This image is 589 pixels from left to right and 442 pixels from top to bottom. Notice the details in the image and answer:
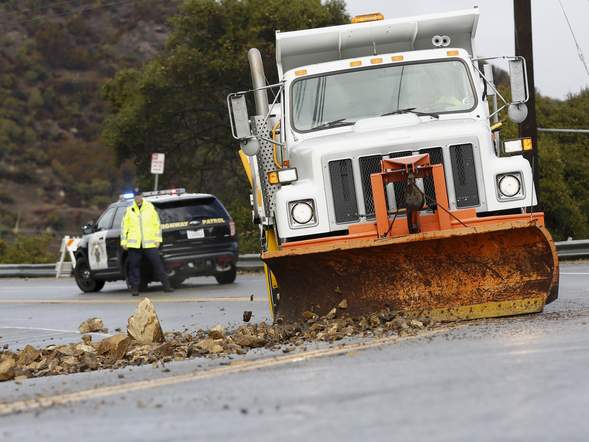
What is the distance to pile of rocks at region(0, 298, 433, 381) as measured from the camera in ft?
35.2

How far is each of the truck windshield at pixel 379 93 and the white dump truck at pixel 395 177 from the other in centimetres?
1

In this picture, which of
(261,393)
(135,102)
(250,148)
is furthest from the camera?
(135,102)

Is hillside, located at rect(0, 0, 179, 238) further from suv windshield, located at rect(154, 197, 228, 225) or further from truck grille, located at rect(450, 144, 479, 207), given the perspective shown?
truck grille, located at rect(450, 144, 479, 207)

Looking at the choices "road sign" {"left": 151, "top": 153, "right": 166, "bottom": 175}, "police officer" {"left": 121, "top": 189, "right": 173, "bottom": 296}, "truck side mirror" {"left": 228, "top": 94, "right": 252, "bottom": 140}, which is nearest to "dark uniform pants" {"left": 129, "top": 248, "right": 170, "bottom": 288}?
"police officer" {"left": 121, "top": 189, "right": 173, "bottom": 296}

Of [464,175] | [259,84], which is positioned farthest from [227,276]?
[464,175]

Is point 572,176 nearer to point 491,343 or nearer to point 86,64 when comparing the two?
point 491,343

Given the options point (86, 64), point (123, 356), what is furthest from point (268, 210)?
point (86, 64)

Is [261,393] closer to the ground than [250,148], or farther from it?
closer to the ground

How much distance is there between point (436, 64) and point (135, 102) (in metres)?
25.9

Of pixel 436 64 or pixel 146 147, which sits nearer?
pixel 436 64

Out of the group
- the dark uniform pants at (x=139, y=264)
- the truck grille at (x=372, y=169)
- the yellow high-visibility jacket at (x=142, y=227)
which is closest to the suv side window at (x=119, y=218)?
the dark uniform pants at (x=139, y=264)

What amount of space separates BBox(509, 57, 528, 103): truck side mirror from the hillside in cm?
5426

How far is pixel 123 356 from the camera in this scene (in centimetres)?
1104

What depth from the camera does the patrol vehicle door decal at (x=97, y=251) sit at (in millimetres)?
25078
